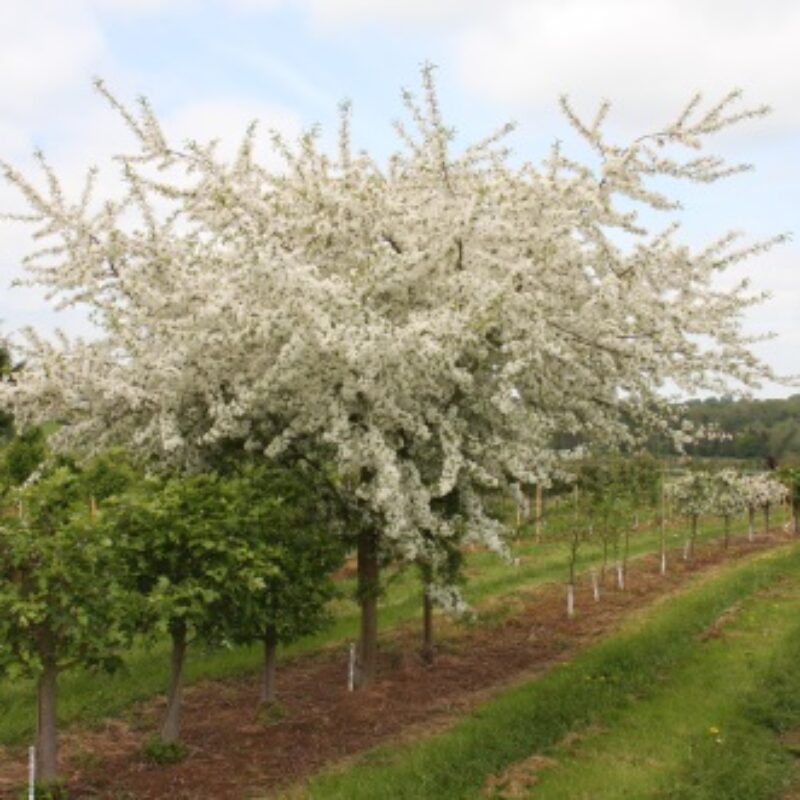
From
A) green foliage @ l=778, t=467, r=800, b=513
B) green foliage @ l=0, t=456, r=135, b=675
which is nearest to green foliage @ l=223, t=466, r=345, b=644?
green foliage @ l=0, t=456, r=135, b=675

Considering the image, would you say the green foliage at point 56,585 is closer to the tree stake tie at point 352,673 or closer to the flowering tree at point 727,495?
the tree stake tie at point 352,673

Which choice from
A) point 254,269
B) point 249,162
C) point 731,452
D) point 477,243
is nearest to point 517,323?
point 477,243

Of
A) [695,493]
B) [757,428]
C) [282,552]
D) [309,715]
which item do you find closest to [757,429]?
[757,428]

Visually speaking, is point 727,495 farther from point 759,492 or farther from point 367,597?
point 367,597

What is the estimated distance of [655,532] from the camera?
38.0 m

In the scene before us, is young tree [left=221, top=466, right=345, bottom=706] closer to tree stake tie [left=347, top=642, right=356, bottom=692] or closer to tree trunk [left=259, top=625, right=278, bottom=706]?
tree trunk [left=259, top=625, right=278, bottom=706]

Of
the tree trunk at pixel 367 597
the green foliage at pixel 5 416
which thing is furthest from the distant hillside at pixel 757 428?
the tree trunk at pixel 367 597

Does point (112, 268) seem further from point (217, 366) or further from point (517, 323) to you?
point (517, 323)

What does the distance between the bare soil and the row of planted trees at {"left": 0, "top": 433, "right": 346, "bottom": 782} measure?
600mm

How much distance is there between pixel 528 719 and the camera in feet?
38.2

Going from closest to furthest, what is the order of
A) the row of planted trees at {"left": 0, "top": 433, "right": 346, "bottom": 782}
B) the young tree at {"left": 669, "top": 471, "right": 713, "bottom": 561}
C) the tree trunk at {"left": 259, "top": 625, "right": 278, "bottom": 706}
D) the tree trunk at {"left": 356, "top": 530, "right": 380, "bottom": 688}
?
the row of planted trees at {"left": 0, "top": 433, "right": 346, "bottom": 782} < the tree trunk at {"left": 259, "top": 625, "right": 278, "bottom": 706} < the tree trunk at {"left": 356, "top": 530, "right": 380, "bottom": 688} < the young tree at {"left": 669, "top": 471, "right": 713, "bottom": 561}

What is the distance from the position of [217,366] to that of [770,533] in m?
33.7

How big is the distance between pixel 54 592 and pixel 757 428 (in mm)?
105752

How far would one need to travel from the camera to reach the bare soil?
1003 centimetres
